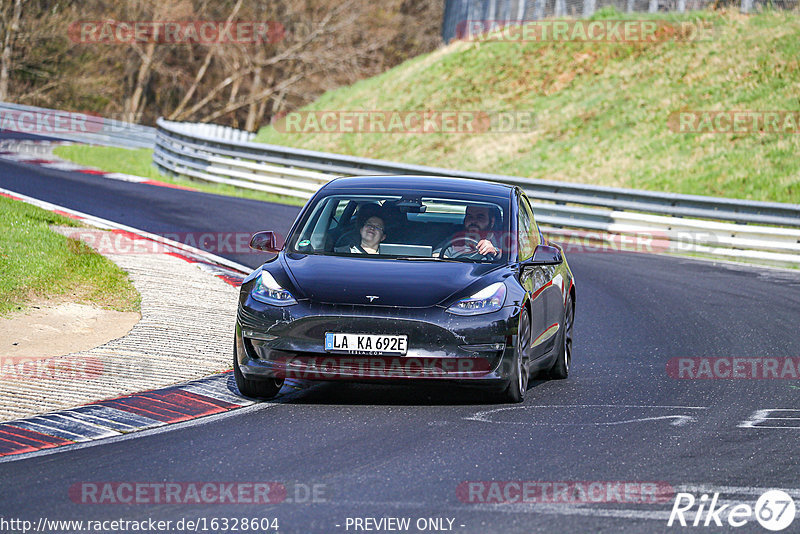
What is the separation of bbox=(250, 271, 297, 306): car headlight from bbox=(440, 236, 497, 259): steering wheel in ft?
4.41

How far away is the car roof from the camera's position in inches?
386

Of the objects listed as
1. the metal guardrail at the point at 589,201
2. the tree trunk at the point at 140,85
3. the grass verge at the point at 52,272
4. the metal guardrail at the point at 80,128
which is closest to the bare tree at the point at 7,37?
the tree trunk at the point at 140,85

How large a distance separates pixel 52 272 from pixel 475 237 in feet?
17.0

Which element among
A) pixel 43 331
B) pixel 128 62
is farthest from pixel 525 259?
pixel 128 62

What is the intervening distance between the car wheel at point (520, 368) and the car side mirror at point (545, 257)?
20.6 inches

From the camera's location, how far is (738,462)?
7.14m

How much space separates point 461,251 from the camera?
9352mm

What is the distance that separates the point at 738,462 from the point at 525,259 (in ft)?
9.43

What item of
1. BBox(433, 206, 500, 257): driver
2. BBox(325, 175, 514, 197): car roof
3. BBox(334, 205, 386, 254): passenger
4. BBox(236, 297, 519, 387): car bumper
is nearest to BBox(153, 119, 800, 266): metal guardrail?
BBox(325, 175, 514, 197): car roof

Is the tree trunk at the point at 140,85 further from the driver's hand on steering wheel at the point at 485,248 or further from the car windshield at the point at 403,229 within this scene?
the driver's hand on steering wheel at the point at 485,248

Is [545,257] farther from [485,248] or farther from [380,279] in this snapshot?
[380,279]

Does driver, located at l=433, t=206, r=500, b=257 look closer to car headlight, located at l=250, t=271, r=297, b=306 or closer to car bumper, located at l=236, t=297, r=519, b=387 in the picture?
car bumper, located at l=236, t=297, r=519, b=387

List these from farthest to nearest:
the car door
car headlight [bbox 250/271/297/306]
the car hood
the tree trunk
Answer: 1. the tree trunk
2. the car door
3. car headlight [bbox 250/271/297/306]
4. the car hood

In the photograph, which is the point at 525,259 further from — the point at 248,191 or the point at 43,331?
the point at 248,191
